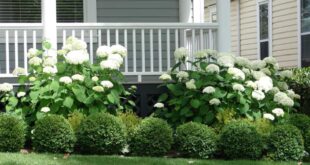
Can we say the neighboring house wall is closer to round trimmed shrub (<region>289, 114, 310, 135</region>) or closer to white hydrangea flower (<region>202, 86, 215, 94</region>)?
round trimmed shrub (<region>289, 114, 310, 135</region>)

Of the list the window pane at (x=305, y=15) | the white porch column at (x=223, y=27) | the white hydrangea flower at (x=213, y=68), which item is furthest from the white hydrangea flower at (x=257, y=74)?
the window pane at (x=305, y=15)

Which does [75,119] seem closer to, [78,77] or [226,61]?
[78,77]

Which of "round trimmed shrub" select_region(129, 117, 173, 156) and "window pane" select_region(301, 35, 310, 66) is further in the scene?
"window pane" select_region(301, 35, 310, 66)

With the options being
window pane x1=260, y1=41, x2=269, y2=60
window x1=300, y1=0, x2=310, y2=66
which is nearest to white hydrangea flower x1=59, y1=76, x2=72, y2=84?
window x1=300, y1=0, x2=310, y2=66

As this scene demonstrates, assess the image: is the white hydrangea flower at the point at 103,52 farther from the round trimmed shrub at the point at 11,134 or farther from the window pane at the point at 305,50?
the window pane at the point at 305,50

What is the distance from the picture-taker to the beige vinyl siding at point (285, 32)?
14383mm

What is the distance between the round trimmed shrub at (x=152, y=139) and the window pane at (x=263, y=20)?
9.54 metres

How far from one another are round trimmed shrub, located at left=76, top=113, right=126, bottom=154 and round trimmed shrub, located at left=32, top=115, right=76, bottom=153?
141 millimetres

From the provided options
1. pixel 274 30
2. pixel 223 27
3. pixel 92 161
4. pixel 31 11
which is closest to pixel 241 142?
pixel 92 161

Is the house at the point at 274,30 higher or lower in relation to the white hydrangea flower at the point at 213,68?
higher

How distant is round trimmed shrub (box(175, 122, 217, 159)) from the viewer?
7.18 m

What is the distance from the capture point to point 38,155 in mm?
6816

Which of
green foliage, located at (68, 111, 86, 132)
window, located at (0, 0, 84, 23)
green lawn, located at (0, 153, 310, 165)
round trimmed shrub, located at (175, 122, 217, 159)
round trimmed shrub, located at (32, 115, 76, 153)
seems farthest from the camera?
window, located at (0, 0, 84, 23)

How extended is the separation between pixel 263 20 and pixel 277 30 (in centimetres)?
108
